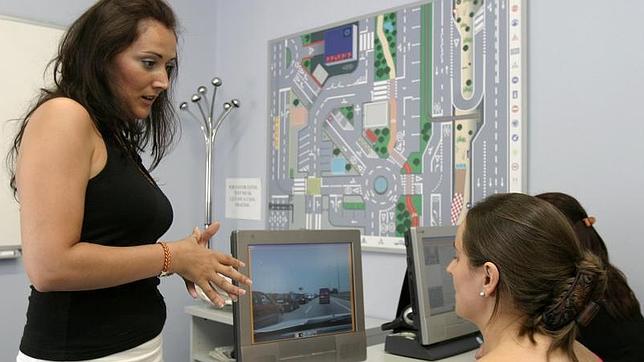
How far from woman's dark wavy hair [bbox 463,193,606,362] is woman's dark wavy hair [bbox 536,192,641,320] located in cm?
53

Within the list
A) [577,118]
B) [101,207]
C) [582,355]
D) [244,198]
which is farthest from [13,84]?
[582,355]

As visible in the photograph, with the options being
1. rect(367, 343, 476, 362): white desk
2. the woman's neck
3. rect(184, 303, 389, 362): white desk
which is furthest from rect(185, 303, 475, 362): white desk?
the woman's neck

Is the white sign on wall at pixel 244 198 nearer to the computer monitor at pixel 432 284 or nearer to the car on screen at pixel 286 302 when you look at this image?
the computer monitor at pixel 432 284

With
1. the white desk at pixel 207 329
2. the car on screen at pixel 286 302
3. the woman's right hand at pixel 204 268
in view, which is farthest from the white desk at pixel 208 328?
the woman's right hand at pixel 204 268

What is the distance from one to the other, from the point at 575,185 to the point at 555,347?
A: 1092mm

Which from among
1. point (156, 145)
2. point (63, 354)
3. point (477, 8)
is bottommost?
point (63, 354)

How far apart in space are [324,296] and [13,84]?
1882 millimetres

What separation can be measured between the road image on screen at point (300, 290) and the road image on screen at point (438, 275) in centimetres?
24

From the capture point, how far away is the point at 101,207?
1.20m

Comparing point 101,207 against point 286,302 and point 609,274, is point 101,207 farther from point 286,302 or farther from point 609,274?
point 609,274

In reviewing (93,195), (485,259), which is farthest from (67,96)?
(485,259)

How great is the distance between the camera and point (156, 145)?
61.9 inches

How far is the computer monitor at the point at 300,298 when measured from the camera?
1555 millimetres

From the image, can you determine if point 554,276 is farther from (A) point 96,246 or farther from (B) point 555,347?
(A) point 96,246
